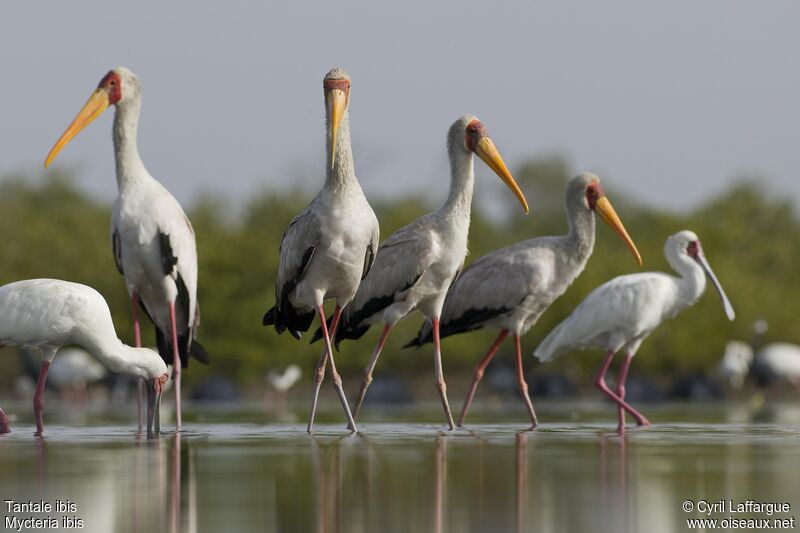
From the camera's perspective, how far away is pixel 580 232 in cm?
1498

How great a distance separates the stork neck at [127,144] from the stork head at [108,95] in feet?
0.25

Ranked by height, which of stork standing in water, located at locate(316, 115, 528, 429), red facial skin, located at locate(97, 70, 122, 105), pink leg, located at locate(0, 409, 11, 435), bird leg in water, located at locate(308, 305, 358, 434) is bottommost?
pink leg, located at locate(0, 409, 11, 435)

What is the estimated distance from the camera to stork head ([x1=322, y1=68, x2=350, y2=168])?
12.0m

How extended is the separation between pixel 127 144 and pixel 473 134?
3121mm

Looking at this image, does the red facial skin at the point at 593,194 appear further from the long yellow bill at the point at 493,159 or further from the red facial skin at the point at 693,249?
the red facial skin at the point at 693,249

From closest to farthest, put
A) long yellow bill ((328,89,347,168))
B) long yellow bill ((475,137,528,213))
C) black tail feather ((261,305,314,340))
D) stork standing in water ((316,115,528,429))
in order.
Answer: long yellow bill ((328,89,347,168)) < black tail feather ((261,305,314,340)) < stork standing in water ((316,115,528,429)) < long yellow bill ((475,137,528,213))

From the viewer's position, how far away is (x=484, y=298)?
14.7m

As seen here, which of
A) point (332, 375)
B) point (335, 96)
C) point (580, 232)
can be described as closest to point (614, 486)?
point (332, 375)

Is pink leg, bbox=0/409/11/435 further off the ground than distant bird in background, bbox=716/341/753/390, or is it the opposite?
pink leg, bbox=0/409/11/435

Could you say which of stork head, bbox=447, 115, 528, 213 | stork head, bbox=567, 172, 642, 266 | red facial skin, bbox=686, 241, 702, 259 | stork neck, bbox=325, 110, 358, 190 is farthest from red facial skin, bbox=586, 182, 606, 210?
stork neck, bbox=325, 110, 358, 190

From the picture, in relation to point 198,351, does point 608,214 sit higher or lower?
higher

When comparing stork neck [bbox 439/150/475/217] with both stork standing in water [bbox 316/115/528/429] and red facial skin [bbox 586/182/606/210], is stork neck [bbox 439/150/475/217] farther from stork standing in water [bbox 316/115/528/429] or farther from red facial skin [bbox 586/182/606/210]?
red facial skin [bbox 586/182/606/210]

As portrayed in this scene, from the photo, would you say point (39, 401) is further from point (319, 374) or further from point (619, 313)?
point (619, 313)

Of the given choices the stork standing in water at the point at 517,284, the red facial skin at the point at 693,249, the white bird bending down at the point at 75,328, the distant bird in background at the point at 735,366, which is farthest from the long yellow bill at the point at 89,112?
the distant bird in background at the point at 735,366
